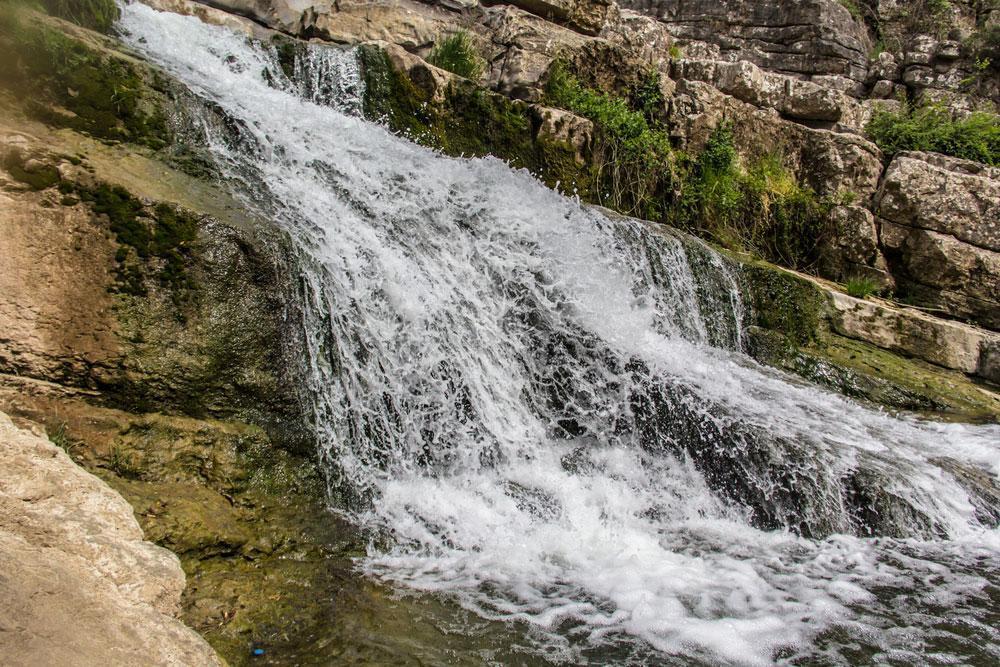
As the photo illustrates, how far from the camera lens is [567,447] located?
16.0 ft

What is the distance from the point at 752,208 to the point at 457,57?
5.40 meters

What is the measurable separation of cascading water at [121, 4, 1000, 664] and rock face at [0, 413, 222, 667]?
1088mm

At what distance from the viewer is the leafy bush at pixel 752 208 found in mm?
10438

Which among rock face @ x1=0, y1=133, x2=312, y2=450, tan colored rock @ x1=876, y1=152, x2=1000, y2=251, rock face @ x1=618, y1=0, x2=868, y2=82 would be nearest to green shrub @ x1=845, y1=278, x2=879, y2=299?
tan colored rock @ x1=876, y1=152, x2=1000, y2=251

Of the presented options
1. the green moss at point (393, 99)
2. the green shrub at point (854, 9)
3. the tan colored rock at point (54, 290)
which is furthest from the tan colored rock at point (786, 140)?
the tan colored rock at point (54, 290)

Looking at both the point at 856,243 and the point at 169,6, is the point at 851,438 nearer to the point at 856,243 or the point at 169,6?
the point at 856,243

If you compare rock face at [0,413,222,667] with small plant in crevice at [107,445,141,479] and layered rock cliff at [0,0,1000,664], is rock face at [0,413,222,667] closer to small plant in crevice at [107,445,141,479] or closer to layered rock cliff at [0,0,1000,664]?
layered rock cliff at [0,0,1000,664]

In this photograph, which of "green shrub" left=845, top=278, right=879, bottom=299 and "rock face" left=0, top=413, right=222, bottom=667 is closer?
"rock face" left=0, top=413, right=222, bottom=667

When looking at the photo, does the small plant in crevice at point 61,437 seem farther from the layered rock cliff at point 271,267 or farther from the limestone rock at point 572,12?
the limestone rock at point 572,12

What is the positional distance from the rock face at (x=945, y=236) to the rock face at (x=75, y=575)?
10.9 meters

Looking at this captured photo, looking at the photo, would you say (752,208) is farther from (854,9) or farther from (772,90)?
(854,9)

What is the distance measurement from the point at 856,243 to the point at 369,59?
26.1 ft

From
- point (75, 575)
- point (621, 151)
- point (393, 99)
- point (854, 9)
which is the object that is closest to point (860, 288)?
point (621, 151)

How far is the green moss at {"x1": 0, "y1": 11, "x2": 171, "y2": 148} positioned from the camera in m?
3.97
